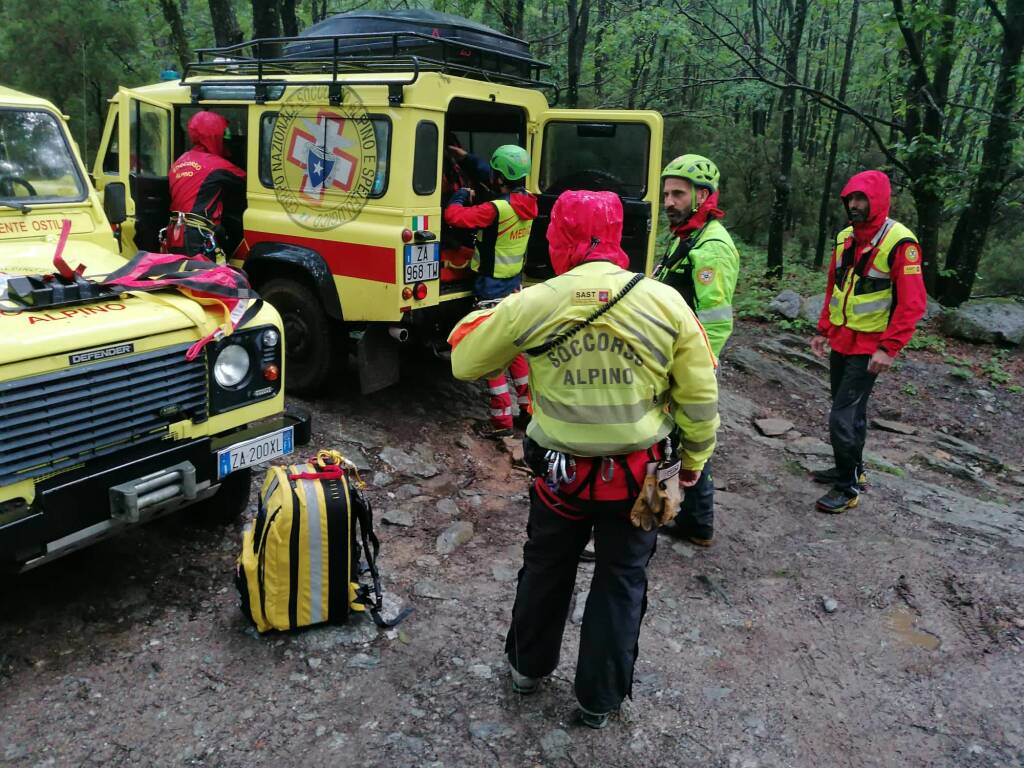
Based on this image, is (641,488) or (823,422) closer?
(641,488)

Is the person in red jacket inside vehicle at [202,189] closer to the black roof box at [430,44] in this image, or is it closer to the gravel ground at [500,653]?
the black roof box at [430,44]

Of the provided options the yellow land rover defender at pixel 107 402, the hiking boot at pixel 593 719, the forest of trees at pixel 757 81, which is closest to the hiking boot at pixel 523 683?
the hiking boot at pixel 593 719

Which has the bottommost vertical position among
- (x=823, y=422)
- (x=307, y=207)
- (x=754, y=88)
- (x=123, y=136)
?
(x=823, y=422)

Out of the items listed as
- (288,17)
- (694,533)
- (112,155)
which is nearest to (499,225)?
(694,533)

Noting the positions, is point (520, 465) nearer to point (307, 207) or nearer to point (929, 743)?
point (307, 207)

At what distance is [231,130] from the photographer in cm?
626

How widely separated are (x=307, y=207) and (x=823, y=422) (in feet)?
16.9

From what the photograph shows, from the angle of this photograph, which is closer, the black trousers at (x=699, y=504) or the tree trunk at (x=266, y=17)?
the black trousers at (x=699, y=504)

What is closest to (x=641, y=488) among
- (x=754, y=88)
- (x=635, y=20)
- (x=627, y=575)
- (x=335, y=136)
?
(x=627, y=575)

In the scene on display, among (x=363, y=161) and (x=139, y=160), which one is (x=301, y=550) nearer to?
(x=363, y=161)

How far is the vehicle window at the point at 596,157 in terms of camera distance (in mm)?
6070

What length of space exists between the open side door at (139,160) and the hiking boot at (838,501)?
547cm

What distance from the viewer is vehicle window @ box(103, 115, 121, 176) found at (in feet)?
20.4

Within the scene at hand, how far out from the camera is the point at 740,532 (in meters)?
4.80
